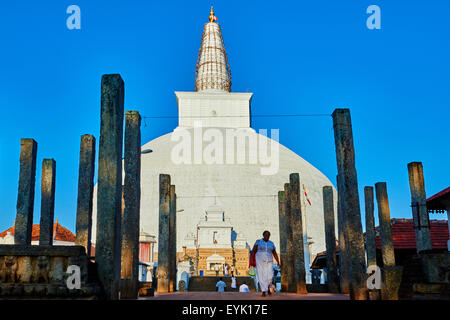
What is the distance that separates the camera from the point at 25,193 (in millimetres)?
13633

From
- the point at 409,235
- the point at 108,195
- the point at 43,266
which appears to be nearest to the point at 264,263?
the point at 108,195

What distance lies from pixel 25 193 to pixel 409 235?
61.3 feet

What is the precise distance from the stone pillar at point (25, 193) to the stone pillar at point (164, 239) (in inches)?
158

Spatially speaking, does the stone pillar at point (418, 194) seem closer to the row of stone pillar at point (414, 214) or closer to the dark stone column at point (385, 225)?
the row of stone pillar at point (414, 214)

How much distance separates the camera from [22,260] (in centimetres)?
691

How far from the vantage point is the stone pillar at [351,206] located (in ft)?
31.4

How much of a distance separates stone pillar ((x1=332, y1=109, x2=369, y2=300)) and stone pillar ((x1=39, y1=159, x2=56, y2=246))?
29.5 ft

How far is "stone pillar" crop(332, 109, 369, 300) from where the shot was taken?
9.57 meters

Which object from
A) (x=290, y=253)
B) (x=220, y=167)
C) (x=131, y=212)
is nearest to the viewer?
(x=131, y=212)

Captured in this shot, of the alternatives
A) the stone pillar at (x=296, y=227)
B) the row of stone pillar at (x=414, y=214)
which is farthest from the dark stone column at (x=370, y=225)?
the stone pillar at (x=296, y=227)

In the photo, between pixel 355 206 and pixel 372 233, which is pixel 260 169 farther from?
pixel 355 206

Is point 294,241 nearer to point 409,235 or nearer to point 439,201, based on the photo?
point 439,201
